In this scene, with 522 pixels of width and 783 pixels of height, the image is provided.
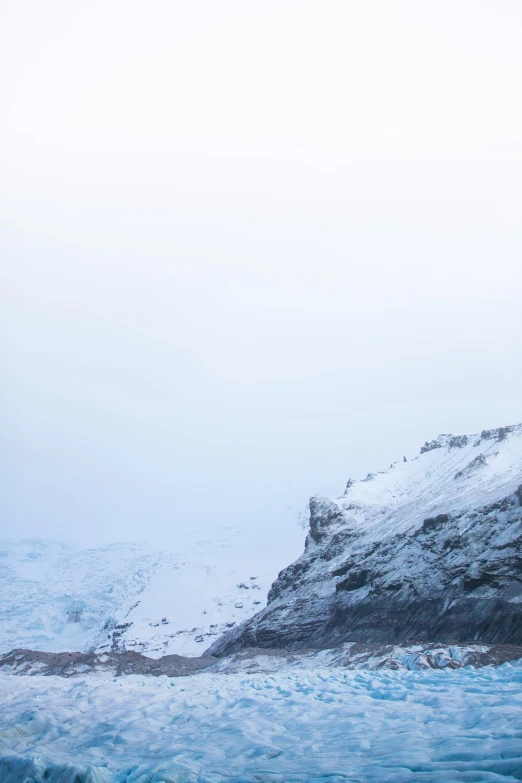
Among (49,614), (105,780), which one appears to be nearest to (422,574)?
(105,780)

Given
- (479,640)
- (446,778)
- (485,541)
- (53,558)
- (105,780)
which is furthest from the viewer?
(53,558)

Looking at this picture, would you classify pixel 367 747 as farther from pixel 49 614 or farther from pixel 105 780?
pixel 49 614

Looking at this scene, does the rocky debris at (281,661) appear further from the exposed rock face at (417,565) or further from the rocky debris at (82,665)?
the exposed rock face at (417,565)

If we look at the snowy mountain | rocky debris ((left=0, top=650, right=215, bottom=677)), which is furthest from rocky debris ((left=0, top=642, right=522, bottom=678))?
the snowy mountain

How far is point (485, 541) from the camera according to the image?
41.6m

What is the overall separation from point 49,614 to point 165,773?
82196mm

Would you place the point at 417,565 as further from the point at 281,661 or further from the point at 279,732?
the point at 279,732

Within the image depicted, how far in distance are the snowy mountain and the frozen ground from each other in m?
46.1

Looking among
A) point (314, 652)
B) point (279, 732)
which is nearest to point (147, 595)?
point (314, 652)

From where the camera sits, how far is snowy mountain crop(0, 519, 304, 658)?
71.9 meters

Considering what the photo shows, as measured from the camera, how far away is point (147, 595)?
82.2 metres

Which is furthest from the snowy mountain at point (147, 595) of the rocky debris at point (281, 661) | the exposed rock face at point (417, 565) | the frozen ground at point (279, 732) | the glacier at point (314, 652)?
the frozen ground at point (279, 732)

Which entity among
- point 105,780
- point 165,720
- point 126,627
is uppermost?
point 105,780

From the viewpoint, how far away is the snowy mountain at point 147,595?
71938mm
